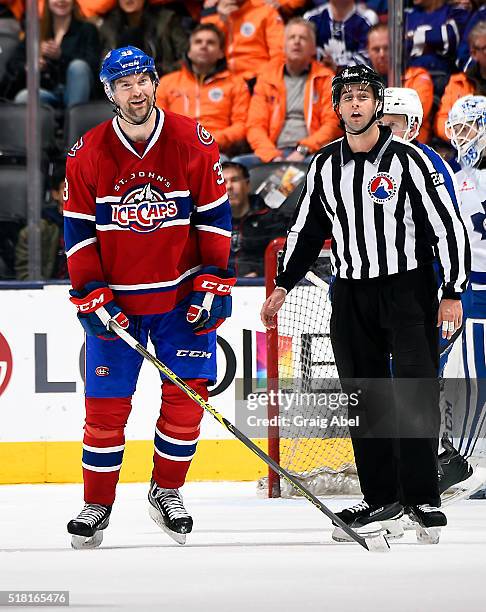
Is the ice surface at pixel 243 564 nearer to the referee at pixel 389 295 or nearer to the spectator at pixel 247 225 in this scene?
the referee at pixel 389 295

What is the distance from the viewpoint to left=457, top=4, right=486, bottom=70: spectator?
247 inches

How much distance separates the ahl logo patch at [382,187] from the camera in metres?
3.66

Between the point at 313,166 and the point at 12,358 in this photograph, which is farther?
the point at 12,358

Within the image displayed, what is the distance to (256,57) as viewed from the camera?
21.4ft

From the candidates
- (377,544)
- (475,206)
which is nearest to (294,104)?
(475,206)

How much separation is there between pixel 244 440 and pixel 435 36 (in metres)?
3.30

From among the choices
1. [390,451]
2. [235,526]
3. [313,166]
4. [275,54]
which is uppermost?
[275,54]

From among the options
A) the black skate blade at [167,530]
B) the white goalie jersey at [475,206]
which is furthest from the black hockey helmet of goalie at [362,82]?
the black skate blade at [167,530]

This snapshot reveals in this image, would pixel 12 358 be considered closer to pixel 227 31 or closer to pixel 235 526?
pixel 235 526

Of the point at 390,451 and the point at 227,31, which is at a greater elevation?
the point at 227,31

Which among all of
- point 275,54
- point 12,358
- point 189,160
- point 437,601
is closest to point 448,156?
point 275,54

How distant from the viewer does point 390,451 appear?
3.72 metres

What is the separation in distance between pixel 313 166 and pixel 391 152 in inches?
Result: 9.8

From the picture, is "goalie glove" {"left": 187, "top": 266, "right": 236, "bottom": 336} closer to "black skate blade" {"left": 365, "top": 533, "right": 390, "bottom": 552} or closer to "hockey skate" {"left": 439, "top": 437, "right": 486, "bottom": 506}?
"black skate blade" {"left": 365, "top": 533, "right": 390, "bottom": 552}
